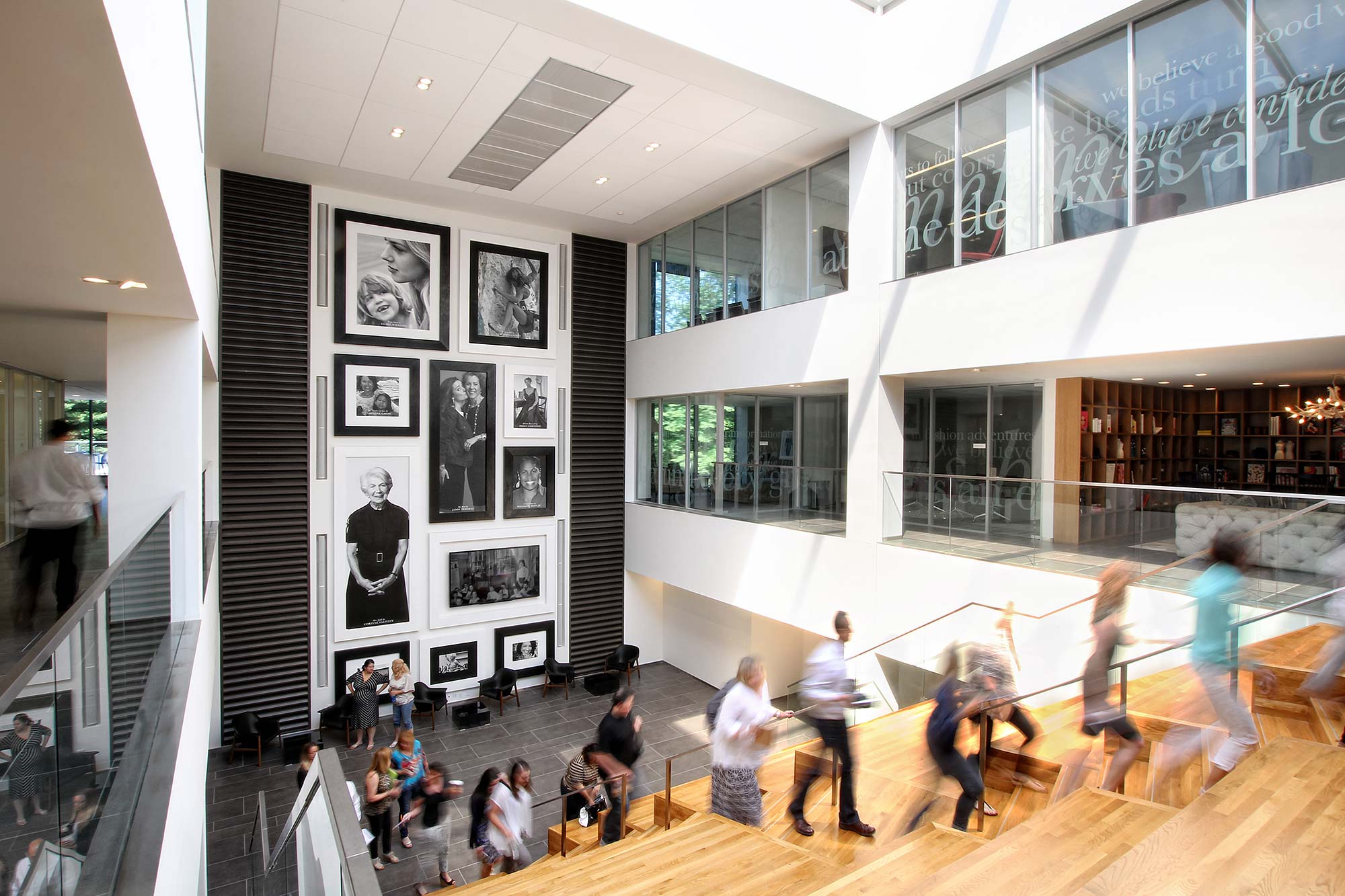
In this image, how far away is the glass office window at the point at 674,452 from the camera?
12.4 meters

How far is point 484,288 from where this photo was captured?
11.8 meters

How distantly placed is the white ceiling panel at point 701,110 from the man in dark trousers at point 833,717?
19.4 ft

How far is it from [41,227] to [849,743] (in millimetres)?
5163

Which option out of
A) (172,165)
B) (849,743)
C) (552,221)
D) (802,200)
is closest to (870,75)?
(802,200)

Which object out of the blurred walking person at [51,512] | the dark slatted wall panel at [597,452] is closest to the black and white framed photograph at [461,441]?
the dark slatted wall panel at [597,452]

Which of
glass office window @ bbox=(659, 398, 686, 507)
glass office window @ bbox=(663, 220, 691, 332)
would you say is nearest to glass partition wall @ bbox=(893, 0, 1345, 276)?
glass office window @ bbox=(663, 220, 691, 332)

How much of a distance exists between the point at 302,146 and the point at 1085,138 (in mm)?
8973

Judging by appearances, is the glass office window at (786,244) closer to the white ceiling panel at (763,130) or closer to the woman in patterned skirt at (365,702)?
the white ceiling panel at (763,130)

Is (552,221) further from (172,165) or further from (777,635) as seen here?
(172,165)

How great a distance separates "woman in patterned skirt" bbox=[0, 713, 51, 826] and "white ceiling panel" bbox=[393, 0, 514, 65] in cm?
642

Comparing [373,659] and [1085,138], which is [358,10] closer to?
[1085,138]

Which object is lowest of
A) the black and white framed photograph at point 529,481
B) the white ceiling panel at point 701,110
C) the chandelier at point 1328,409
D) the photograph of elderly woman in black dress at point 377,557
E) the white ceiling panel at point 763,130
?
the photograph of elderly woman in black dress at point 377,557

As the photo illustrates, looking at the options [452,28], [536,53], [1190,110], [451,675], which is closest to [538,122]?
[536,53]

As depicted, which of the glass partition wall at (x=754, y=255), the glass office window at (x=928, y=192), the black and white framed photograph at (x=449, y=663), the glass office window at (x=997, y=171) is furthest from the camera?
the black and white framed photograph at (x=449, y=663)
